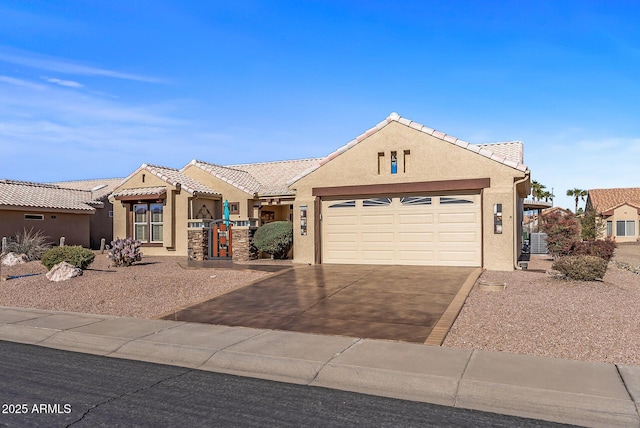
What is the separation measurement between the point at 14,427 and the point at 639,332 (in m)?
8.79

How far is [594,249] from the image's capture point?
16.8 m

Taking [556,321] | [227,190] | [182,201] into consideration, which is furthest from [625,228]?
[556,321]

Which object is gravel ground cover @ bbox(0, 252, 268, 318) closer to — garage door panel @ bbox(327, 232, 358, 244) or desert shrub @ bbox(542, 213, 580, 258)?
garage door panel @ bbox(327, 232, 358, 244)

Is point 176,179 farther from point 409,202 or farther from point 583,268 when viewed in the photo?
point 583,268

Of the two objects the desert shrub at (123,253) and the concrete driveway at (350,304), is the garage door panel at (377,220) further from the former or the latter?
the desert shrub at (123,253)

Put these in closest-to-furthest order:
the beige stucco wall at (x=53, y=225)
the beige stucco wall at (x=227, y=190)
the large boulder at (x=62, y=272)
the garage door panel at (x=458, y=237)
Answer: the large boulder at (x=62, y=272)
the garage door panel at (x=458, y=237)
the beige stucco wall at (x=227, y=190)
the beige stucco wall at (x=53, y=225)

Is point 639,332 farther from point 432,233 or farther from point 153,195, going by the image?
point 153,195

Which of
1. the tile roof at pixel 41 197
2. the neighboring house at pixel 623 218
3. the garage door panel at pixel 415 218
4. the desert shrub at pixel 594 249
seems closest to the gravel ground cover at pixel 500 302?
the desert shrub at pixel 594 249

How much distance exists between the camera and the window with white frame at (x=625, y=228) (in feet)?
153

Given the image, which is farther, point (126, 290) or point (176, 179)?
point (176, 179)

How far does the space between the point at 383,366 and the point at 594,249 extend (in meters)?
13.4

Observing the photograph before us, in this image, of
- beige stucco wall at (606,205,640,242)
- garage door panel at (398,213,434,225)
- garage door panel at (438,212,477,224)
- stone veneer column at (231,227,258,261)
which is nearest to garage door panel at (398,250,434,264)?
garage door panel at (398,213,434,225)

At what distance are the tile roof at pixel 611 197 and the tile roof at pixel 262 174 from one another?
35.6m

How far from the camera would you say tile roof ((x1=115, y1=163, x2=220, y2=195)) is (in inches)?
928
